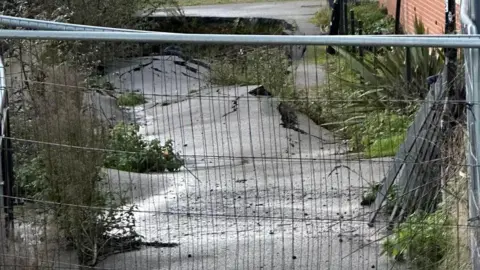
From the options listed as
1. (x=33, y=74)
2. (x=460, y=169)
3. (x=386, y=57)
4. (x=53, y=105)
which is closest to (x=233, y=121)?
(x=386, y=57)

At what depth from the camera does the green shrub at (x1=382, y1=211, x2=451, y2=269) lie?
529cm

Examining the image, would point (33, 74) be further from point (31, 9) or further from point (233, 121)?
point (31, 9)

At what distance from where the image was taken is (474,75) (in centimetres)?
452

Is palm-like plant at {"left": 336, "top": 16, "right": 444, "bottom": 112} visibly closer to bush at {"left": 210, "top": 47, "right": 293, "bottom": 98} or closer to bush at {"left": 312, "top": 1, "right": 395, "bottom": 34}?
bush at {"left": 210, "top": 47, "right": 293, "bottom": 98}

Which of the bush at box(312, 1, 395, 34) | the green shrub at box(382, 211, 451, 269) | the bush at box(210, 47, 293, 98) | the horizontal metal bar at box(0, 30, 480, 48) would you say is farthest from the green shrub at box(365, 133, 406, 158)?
the bush at box(312, 1, 395, 34)

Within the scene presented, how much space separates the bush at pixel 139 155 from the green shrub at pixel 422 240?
7.19 feet

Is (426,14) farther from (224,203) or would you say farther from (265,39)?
(265,39)

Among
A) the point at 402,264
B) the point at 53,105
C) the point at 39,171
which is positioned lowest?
the point at 402,264

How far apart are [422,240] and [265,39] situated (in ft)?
5.34

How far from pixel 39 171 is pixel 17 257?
81 cm

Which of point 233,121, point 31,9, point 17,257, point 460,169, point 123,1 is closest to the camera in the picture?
point 460,169

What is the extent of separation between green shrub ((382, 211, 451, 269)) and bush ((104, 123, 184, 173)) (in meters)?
2.19

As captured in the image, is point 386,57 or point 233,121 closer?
point 233,121

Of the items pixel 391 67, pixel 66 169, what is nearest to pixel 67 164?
pixel 66 169
